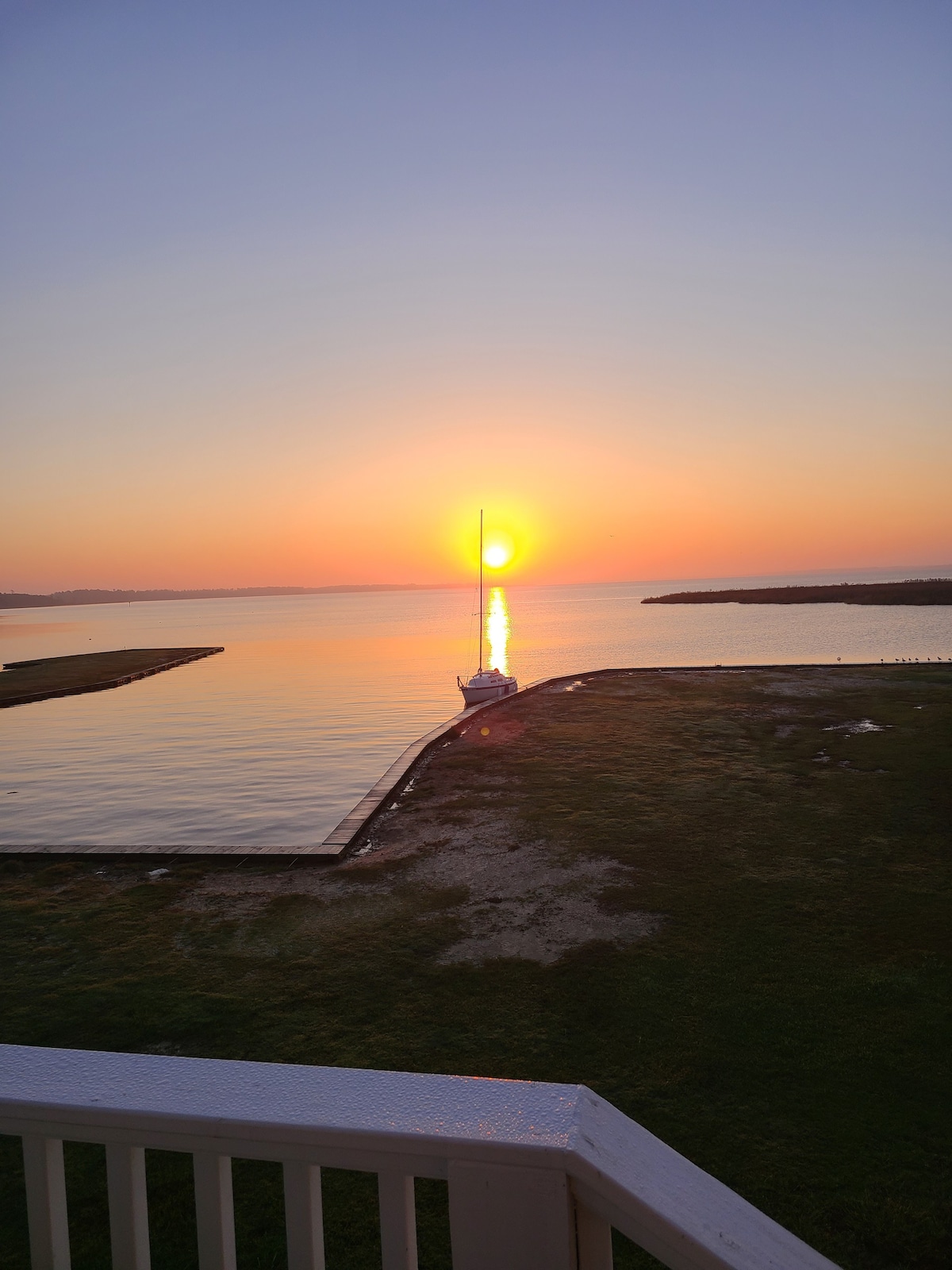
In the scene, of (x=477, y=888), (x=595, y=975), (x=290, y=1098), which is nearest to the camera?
(x=290, y=1098)

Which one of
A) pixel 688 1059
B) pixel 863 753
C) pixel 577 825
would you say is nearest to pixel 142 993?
pixel 688 1059

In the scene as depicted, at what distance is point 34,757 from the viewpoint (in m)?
21.3

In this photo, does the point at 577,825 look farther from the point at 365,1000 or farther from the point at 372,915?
the point at 365,1000

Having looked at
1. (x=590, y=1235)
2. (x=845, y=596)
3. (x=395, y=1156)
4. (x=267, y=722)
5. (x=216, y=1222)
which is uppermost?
(x=395, y=1156)

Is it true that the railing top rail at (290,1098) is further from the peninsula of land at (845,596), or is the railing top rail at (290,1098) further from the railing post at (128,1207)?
the peninsula of land at (845,596)

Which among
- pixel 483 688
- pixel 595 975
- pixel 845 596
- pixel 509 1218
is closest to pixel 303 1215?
pixel 509 1218

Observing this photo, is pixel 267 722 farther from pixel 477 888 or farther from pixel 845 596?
pixel 845 596

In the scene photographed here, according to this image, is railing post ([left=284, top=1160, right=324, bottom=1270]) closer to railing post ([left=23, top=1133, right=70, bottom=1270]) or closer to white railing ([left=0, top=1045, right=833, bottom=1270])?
white railing ([left=0, top=1045, right=833, bottom=1270])

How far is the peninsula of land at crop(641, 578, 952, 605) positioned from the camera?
105625 millimetres

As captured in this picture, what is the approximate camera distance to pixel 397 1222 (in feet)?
4.95

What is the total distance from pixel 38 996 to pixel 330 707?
1006 inches

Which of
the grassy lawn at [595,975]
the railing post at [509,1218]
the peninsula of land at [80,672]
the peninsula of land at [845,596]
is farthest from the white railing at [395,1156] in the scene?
the peninsula of land at [845,596]

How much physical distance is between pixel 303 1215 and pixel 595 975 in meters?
5.31

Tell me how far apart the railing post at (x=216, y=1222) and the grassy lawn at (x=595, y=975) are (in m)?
2.68
